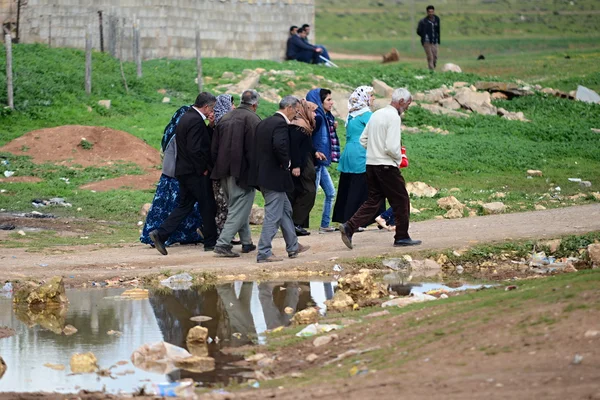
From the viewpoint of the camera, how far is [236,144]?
11578 millimetres

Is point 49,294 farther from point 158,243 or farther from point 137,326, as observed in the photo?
point 158,243

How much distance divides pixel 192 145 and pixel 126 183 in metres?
6.09

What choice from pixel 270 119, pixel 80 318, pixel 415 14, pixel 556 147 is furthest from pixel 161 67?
pixel 415 14

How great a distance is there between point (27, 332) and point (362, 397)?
375cm

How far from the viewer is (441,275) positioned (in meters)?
11.1

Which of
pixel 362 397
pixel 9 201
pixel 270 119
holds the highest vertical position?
pixel 270 119

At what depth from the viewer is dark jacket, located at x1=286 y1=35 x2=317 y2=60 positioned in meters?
31.2

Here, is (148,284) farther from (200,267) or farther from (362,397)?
(362,397)

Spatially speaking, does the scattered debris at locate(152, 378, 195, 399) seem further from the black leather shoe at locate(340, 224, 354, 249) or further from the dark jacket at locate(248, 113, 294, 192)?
the black leather shoe at locate(340, 224, 354, 249)

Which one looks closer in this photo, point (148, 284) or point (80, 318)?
point (80, 318)

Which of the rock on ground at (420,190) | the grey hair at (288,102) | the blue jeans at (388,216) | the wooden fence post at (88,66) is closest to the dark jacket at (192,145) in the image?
the grey hair at (288,102)

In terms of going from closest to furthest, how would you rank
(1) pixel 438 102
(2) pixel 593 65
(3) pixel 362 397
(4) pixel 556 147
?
(3) pixel 362 397
(4) pixel 556 147
(1) pixel 438 102
(2) pixel 593 65

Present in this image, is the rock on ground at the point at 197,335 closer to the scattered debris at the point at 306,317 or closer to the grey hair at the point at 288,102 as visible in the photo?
the scattered debris at the point at 306,317

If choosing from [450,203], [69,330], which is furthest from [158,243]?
[450,203]
